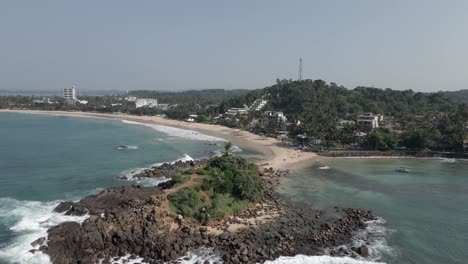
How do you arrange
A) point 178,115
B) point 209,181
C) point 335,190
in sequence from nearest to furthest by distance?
point 209,181, point 335,190, point 178,115

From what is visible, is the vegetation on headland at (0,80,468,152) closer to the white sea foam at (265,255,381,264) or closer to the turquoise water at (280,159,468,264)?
the turquoise water at (280,159,468,264)

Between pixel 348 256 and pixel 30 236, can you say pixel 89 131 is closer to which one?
pixel 30 236

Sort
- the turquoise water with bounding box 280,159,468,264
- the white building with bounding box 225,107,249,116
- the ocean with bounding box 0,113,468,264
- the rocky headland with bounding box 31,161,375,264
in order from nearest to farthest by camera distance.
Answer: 1. the rocky headland with bounding box 31,161,375,264
2. the ocean with bounding box 0,113,468,264
3. the turquoise water with bounding box 280,159,468,264
4. the white building with bounding box 225,107,249,116

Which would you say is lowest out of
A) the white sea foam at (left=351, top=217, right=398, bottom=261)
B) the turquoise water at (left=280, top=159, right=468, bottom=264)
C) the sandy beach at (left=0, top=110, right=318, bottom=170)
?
the white sea foam at (left=351, top=217, right=398, bottom=261)

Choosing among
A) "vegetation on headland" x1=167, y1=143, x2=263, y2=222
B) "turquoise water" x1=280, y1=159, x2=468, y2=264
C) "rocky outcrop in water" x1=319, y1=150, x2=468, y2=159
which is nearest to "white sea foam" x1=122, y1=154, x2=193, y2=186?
"vegetation on headland" x1=167, y1=143, x2=263, y2=222

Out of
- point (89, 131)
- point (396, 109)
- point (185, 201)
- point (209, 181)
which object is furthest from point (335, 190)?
point (396, 109)

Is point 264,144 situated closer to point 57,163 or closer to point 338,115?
point 338,115

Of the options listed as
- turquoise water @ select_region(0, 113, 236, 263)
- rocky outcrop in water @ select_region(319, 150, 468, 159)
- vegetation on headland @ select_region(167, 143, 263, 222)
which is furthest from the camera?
rocky outcrop in water @ select_region(319, 150, 468, 159)
